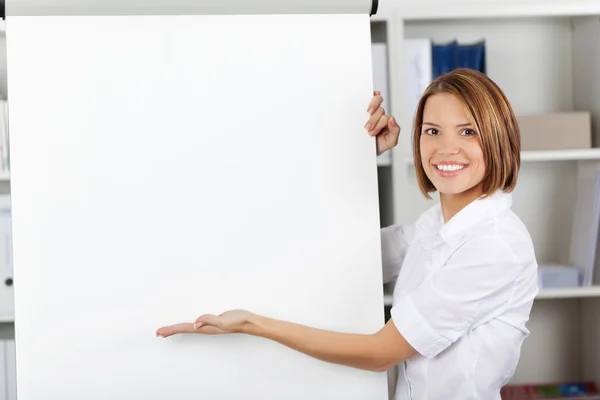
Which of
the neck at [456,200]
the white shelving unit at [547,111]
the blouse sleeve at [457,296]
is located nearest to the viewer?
the blouse sleeve at [457,296]

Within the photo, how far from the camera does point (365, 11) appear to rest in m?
1.14

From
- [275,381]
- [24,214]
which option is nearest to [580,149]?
[275,381]

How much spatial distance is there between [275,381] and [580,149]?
1.29 meters

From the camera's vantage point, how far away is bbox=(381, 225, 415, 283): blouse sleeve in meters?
1.42

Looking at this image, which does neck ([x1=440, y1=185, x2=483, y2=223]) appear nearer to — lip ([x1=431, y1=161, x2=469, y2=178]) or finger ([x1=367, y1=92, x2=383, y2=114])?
lip ([x1=431, y1=161, x2=469, y2=178])

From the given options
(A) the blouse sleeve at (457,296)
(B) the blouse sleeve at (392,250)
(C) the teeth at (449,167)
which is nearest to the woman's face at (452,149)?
(C) the teeth at (449,167)

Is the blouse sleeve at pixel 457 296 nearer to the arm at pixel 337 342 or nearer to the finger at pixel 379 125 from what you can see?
the arm at pixel 337 342

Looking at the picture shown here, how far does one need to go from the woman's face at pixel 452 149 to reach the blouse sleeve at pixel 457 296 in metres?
0.10

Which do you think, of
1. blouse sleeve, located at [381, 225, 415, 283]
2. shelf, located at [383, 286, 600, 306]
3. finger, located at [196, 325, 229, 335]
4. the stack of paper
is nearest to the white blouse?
blouse sleeve, located at [381, 225, 415, 283]

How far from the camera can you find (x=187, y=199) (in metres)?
1.14

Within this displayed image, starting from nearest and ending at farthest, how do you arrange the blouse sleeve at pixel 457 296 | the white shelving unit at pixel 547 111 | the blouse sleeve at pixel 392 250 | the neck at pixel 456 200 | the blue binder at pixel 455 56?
the blouse sleeve at pixel 457 296
the neck at pixel 456 200
the blouse sleeve at pixel 392 250
the blue binder at pixel 455 56
the white shelving unit at pixel 547 111

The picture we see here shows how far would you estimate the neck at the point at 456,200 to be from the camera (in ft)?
4.00

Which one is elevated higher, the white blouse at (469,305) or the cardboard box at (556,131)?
the cardboard box at (556,131)

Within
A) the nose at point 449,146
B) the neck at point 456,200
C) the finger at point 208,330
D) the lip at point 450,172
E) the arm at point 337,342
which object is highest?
the nose at point 449,146
